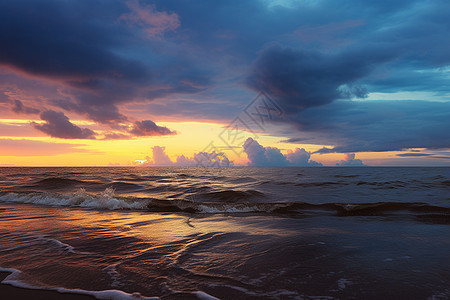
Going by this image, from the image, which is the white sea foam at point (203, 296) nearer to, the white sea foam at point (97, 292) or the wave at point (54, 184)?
the white sea foam at point (97, 292)

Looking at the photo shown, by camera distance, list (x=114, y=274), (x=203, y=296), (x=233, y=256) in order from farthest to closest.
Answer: (x=233, y=256) < (x=114, y=274) < (x=203, y=296)

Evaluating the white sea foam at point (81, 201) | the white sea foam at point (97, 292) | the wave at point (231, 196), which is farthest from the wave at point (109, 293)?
the wave at point (231, 196)

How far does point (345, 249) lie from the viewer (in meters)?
5.10

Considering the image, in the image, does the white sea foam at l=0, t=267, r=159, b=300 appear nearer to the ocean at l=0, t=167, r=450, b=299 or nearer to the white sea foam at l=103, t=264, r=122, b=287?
the ocean at l=0, t=167, r=450, b=299

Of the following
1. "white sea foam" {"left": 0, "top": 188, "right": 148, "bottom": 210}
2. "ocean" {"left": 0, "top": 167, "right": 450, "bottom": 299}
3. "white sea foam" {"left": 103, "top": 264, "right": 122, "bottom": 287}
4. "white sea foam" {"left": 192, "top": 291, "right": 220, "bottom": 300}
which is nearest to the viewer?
"white sea foam" {"left": 192, "top": 291, "right": 220, "bottom": 300}

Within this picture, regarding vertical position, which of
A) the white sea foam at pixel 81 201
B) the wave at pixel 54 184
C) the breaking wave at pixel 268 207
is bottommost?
the breaking wave at pixel 268 207

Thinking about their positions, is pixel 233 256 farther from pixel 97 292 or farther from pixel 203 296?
pixel 97 292

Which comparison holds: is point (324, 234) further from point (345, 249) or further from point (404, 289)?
point (404, 289)

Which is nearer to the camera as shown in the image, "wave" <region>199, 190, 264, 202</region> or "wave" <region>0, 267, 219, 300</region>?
"wave" <region>0, 267, 219, 300</region>

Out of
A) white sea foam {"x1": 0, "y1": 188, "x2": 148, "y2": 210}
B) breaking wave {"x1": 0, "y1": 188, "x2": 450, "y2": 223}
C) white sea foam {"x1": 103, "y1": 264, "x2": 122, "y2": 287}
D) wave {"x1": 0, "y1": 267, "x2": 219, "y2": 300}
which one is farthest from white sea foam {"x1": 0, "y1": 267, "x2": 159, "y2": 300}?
white sea foam {"x1": 0, "y1": 188, "x2": 148, "y2": 210}

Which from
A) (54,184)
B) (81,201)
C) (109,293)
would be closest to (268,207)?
(109,293)

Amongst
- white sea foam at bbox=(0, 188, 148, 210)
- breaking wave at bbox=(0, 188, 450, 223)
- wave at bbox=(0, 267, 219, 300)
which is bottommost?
breaking wave at bbox=(0, 188, 450, 223)

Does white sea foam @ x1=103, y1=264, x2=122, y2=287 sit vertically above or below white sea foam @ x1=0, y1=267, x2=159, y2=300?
below

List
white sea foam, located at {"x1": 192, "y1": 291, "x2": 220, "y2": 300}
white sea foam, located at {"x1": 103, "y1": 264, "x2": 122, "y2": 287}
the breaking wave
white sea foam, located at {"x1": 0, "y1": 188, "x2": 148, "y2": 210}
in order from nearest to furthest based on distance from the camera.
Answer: white sea foam, located at {"x1": 192, "y1": 291, "x2": 220, "y2": 300}
white sea foam, located at {"x1": 103, "y1": 264, "x2": 122, "y2": 287}
the breaking wave
white sea foam, located at {"x1": 0, "y1": 188, "x2": 148, "y2": 210}
